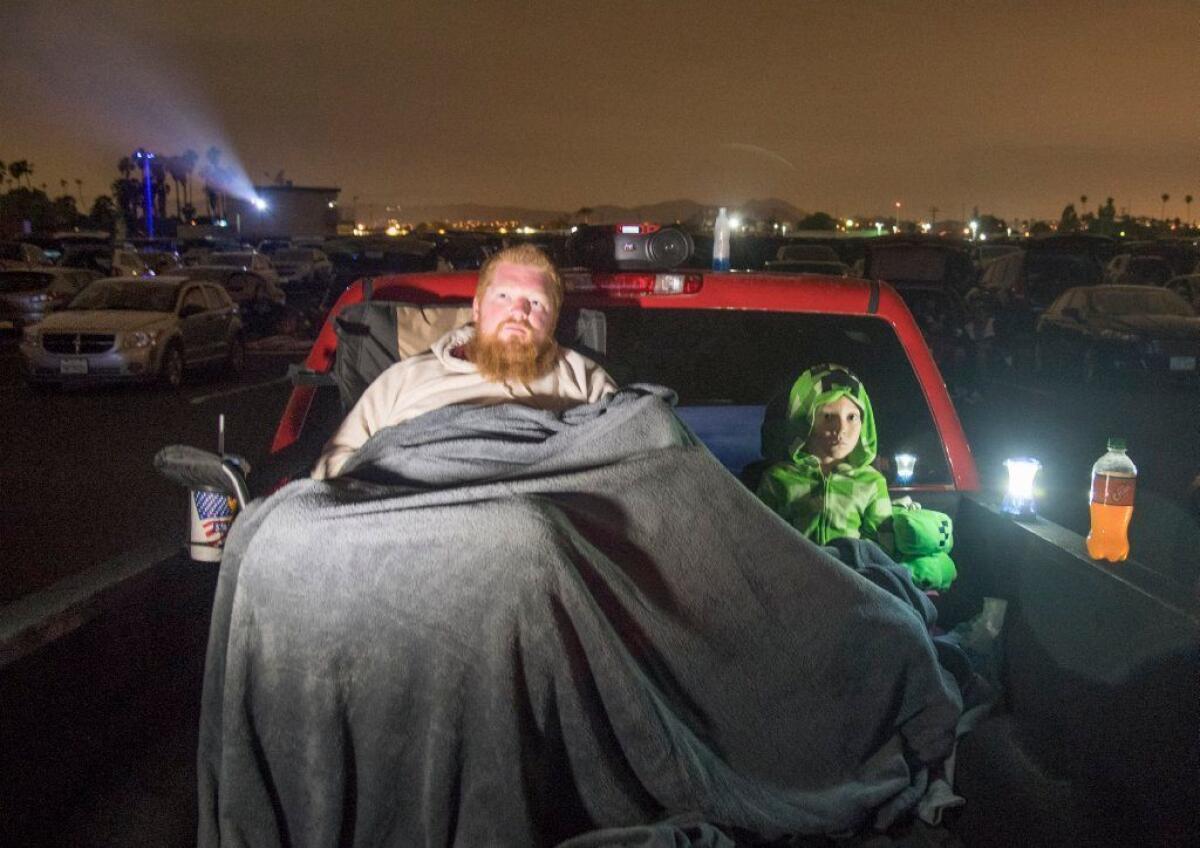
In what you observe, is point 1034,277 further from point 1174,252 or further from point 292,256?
point 292,256

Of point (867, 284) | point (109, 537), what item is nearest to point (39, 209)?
point (109, 537)

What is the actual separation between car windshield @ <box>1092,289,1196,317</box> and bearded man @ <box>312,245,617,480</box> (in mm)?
16944

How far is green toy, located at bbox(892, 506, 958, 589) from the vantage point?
3.56 m

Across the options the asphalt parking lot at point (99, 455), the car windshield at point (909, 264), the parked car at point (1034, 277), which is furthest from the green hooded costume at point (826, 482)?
the parked car at point (1034, 277)

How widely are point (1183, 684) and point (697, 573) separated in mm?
942

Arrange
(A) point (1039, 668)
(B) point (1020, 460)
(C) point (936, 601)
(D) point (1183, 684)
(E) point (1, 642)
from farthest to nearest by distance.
A: 1. (C) point (936, 601)
2. (B) point (1020, 460)
3. (A) point (1039, 668)
4. (E) point (1, 642)
5. (D) point (1183, 684)

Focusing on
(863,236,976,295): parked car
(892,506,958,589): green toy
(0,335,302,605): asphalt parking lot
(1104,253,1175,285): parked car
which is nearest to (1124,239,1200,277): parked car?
(1104,253,1175,285): parked car

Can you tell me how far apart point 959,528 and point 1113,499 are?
27.4 inches

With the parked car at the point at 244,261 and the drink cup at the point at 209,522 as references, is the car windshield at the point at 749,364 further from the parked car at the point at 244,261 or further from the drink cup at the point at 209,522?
the parked car at the point at 244,261

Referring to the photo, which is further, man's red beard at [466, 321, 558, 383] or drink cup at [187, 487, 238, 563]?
man's red beard at [466, 321, 558, 383]

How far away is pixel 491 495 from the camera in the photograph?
8.18ft

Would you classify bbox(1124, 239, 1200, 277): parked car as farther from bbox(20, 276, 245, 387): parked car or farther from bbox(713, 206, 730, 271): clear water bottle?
bbox(713, 206, 730, 271): clear water bottle

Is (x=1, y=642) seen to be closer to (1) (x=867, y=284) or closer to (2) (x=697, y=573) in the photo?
(2) (x=697, y=573)

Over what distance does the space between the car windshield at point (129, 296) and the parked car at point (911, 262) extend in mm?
11793
